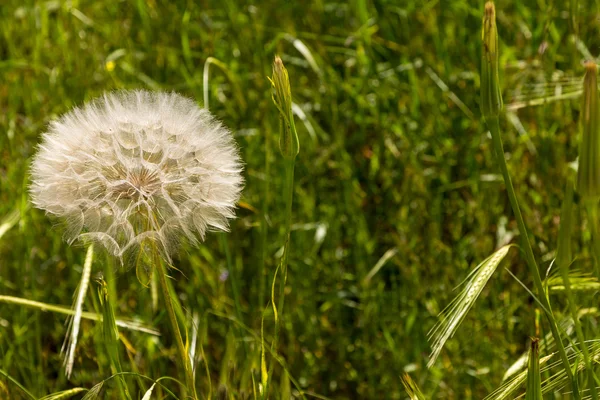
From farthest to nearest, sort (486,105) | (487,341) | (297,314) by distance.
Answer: (297,314)
(487,341)
(486,105)

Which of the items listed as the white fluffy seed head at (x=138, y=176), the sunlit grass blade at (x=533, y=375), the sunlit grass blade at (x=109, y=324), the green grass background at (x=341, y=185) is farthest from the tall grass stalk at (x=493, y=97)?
the green grass background at (x=341, y=185)

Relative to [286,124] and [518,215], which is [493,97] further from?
[286,124]

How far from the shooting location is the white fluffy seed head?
1.37 metres

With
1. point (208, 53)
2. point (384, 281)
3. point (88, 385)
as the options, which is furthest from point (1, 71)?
point (384, 281)

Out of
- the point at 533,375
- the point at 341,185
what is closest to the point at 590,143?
the point at 533,375

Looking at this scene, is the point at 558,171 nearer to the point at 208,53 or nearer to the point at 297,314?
the point at 297,314

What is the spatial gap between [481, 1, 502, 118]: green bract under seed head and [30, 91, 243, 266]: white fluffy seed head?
1.51 ft

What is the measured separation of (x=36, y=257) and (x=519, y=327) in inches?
58.4

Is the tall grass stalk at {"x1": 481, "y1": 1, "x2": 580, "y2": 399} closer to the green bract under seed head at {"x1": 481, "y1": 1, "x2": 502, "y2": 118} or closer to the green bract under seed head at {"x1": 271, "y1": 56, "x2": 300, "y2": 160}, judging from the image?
the green bract under seed head at {"x1": 481, "y1": 1, "x2": 502, "y2": 118}

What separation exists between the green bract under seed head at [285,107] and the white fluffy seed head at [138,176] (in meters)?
0.16

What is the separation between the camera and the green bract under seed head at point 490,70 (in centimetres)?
110

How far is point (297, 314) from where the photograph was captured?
8.15ft

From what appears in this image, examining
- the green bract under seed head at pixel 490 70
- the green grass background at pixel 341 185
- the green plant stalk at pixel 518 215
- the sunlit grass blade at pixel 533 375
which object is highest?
the green bract under seed head at pixel 490 70

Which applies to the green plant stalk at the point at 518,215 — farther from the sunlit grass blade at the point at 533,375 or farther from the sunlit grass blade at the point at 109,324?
the sunlit grass blade at the point at 109,324
